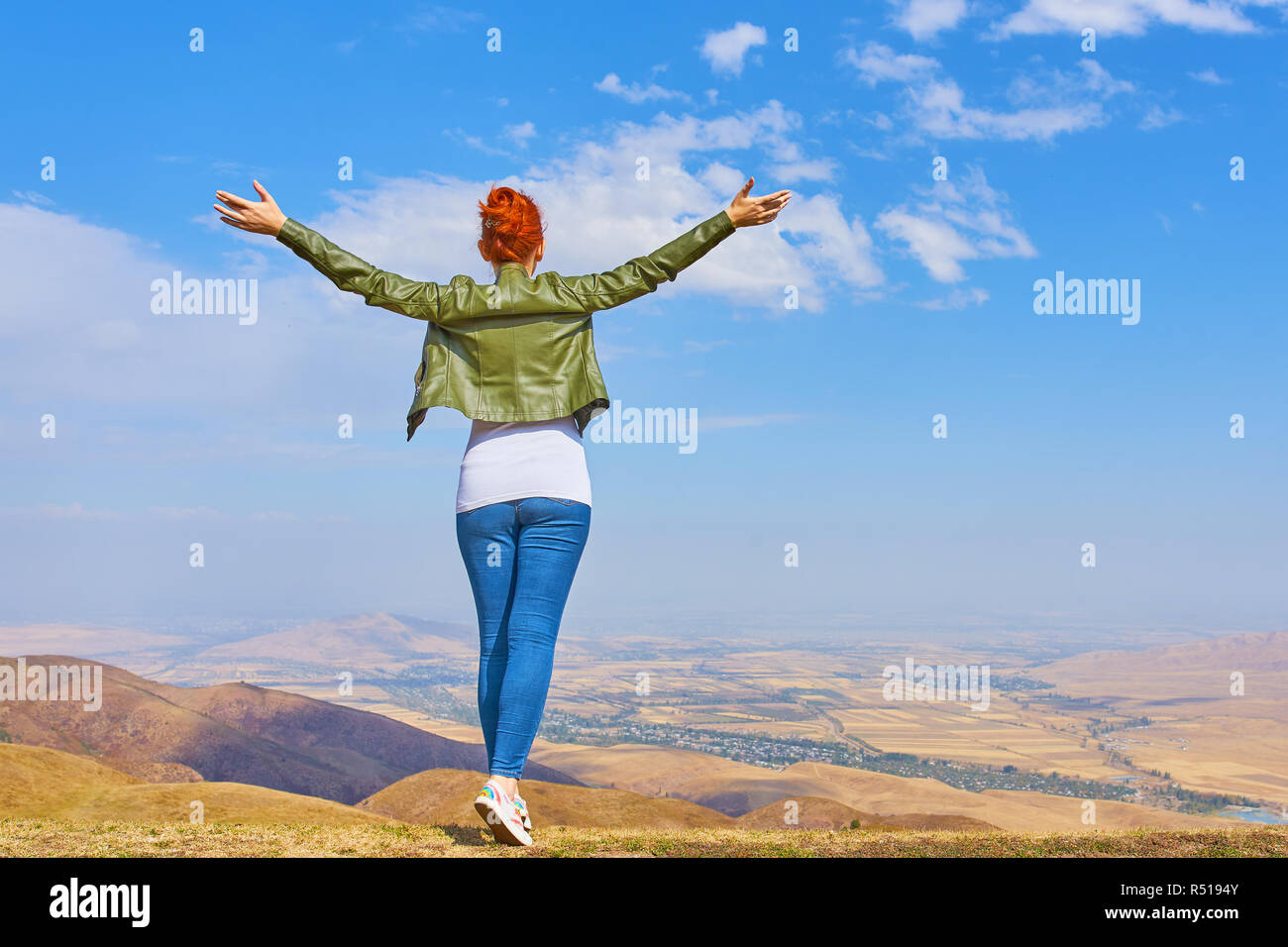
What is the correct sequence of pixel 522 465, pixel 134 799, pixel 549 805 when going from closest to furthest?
pixel 522 465 < pixel 134 799 < pixel 549 805

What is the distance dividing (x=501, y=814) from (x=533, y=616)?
3.67 feet

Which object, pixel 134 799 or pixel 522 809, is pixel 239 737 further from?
pixel 522 809

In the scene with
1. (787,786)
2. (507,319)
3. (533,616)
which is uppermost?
(507,319)

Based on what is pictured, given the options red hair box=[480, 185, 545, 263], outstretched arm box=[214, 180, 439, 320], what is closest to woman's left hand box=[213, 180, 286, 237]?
outstretched arm box=[214, 180, 439, 320]

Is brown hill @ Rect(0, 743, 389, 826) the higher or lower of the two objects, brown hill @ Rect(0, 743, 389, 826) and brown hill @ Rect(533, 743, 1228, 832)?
the higher

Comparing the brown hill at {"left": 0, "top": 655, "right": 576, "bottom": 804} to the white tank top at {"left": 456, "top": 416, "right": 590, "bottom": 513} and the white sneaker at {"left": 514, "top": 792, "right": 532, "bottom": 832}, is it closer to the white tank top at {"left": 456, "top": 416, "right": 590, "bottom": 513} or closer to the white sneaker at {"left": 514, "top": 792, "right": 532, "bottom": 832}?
the white sneaker at {"left": 514, "top": 792, "right": 532, "bottom": 832}

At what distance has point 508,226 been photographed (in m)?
6.16

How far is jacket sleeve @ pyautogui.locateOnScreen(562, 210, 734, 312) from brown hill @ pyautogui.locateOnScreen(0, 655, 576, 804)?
12.2 m

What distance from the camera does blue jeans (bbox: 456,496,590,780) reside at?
555 cm

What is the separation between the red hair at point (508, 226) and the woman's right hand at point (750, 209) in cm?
128

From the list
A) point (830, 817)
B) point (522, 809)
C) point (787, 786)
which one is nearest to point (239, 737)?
point (830, 817)

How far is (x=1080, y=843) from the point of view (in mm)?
5793

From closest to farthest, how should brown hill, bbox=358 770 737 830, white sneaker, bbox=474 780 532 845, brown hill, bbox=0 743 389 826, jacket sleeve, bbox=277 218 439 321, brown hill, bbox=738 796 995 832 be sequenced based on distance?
white sneaker, bbox=474 780 532 845, jacket sleeve, bbox=277 218 439 321, brown hill, bbox=0 743 389 826, brown hill, bbox=358 770 737 830, brown hill, bbox=738 796 995 832

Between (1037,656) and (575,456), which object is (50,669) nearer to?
(575,456)
